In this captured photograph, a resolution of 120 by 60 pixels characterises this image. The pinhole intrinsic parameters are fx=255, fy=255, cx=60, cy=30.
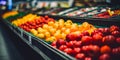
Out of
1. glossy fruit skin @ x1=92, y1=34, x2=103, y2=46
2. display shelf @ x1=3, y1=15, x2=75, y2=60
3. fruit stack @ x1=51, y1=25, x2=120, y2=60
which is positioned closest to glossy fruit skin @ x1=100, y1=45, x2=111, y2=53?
fruit stack @ x1=51, y1=25, x2=120, y2=60

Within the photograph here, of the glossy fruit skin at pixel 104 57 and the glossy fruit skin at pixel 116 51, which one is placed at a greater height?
the glossy fruit skin at pixel 116 51

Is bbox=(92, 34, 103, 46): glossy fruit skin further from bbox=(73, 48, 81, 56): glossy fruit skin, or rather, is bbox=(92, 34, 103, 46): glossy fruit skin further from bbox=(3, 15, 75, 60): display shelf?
bbox=(3, 15, 75, 60): display shelf

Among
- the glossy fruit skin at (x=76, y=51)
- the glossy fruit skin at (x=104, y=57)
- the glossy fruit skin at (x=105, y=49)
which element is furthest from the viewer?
the glossy fruit skin at (x=76, y=51)

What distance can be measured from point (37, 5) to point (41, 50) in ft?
42.0

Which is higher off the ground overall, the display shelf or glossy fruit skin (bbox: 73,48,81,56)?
glossy fruit skin (bbox: 73,48,81,56)

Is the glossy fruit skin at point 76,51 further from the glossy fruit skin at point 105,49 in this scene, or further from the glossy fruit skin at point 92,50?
the glossy fruit skin at point 105,49

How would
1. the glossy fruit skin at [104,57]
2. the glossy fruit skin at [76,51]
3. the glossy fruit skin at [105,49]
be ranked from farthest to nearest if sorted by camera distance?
the glossy fruit skin at [76,51], the glossy fruit skin at [105,49], the glossy fruit skin at [104,57]

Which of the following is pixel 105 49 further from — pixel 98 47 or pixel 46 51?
pixel 46 51

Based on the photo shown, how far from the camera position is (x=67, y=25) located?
4148mm

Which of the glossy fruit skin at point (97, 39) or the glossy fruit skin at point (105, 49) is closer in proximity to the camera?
the glossy fruit skin at point (105, 49)

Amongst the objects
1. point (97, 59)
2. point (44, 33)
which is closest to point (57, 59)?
point (97, 59)

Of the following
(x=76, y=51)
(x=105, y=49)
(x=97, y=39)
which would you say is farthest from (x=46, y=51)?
(x=105, y=49)

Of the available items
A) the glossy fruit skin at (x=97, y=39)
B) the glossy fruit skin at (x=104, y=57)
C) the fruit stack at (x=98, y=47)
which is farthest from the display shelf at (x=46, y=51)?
the glossy fruit skin at (x=97, y=39)

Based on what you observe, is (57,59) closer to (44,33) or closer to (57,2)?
(44,33)
